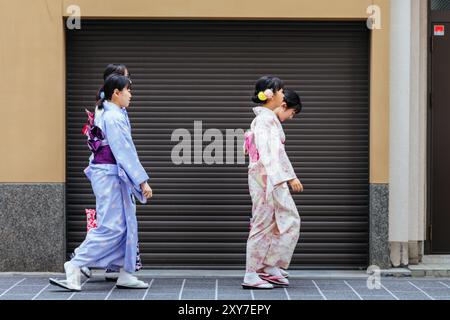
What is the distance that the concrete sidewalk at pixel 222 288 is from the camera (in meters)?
8.03

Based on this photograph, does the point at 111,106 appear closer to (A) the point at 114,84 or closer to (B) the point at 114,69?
(A) the point at 114,84

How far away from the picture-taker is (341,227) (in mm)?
9469

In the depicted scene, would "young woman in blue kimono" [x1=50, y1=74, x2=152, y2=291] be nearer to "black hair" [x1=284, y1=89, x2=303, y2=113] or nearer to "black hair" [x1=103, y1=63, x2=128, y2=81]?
"black hair" [x1=103, y1=63, x2=128, y2=81]

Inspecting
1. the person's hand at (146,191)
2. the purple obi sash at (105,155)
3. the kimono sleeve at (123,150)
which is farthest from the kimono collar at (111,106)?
the person's hand at (146,191)

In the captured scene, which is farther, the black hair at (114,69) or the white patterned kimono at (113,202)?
the black hair at (114,69)

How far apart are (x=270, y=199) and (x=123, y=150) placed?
133cm

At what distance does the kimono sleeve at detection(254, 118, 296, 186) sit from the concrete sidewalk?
38.9 inches

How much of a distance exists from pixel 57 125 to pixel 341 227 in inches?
115

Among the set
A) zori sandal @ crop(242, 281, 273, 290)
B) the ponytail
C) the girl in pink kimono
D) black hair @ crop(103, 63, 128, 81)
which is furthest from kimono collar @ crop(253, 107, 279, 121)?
zori sandal @ crop(242, 281, 273, 290)

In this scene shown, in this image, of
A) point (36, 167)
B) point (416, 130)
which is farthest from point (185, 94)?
point (416, 130)

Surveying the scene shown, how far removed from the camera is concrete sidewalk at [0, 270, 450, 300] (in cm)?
803

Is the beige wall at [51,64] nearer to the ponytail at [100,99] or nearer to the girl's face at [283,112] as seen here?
the ponytail at [100,99]

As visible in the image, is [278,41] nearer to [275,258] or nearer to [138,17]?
[138,17]

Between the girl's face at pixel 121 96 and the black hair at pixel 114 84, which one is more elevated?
the black hair at pixel 114 84
